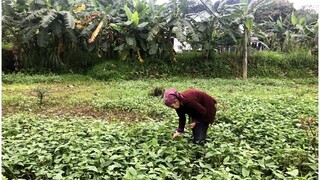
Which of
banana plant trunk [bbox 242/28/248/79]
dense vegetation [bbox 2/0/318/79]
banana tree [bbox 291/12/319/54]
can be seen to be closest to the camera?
dense vegetation [bbox 2/0/318/79]

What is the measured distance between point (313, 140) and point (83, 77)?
9.23 meters

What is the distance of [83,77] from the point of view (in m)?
11.9

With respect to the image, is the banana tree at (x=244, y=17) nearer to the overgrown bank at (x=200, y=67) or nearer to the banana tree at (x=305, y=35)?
the overgrown bank at (x=200, y=67)

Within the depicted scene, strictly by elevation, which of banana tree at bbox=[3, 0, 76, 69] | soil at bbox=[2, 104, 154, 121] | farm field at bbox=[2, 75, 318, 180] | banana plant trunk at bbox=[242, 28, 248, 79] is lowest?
soil at bbox=[2, 104, 154, 121]

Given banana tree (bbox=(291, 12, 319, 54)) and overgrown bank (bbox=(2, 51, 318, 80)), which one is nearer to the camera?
overgrown bank (bbox=(2, 51, 318, 80))

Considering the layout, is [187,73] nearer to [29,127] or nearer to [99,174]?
[29,127]

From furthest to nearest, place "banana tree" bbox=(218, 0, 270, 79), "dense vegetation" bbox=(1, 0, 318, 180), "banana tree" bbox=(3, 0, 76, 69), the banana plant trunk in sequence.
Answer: the banana plant trunk
"banana tree" bbox=(218, 0, 270, 79)
"banana tree" bbox=(3, 0, 76, 69)
"dense vegetation" bbox=(1, 0, 318, 180)

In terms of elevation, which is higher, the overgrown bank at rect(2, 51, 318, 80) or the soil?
the overgrown bank at rect(2, 51, 318, 80)

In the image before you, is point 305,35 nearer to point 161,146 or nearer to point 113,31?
point 113,31

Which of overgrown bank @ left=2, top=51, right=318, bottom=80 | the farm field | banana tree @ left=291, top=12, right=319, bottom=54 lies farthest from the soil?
banana tree @ left=291, top=12, right=319, bottom=54

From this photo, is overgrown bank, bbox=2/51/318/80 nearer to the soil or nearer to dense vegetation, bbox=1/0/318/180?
dense vegetation, bbox=1/0/318/180

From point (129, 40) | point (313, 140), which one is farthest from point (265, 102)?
point (129, 40)

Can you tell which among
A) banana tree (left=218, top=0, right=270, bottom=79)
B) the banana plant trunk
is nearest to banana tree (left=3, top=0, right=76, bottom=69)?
banana tree (left=218, top=0, right=270, bottom=79)

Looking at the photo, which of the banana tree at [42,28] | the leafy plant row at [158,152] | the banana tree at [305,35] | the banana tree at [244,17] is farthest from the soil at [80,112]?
the banana tree at [305,35]
